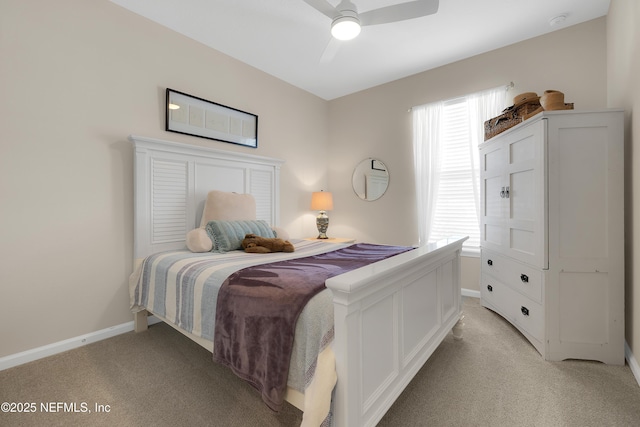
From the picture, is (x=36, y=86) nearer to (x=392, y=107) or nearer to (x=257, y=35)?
(x=257, y=35)

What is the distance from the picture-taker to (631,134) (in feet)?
6.29

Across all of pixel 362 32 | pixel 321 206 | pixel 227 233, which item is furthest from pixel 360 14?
pixel 321 206

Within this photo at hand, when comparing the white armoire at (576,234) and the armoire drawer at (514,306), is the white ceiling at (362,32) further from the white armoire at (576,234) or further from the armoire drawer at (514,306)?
the armoire drawer at (514,306)

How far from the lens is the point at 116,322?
242cm

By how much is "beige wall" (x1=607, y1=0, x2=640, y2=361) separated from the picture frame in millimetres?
3236

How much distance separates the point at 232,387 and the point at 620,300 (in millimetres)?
2545

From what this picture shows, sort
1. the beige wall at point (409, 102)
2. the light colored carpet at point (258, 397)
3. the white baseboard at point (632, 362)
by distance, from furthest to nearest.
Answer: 1. the beige wall at point (409, 102)
2. the white baseboard at point (632, 362)
3. the light colored carpet at point (258, 397)

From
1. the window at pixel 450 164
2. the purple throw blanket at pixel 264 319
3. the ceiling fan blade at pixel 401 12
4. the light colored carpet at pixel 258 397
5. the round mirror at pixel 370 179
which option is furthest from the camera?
the round mirror at pixel 370 179

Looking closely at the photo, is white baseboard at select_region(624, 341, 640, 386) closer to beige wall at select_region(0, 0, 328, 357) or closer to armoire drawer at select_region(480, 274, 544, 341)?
armoire drawer at select_region(480, 274, 544, 341)

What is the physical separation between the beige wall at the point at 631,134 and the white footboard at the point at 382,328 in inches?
45.8

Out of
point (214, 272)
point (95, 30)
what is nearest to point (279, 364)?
point (214, 272)

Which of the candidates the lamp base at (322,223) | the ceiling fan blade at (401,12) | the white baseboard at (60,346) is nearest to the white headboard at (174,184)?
the white baseboard at (60,346)

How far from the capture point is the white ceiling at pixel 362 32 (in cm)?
241

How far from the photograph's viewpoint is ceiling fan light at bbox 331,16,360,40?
76.6 inches
